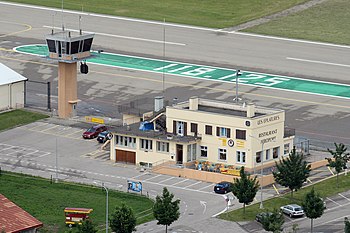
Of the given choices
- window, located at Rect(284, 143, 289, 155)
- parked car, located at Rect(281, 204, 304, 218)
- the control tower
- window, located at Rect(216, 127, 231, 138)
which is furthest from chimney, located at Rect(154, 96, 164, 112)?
parked car, located at Rect(281, 204, 304, 218)

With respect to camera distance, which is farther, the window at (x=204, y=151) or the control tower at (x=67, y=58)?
the control tower at (x=67, y=58)

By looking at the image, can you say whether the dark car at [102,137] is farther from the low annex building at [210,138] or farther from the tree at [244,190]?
the tree at [244,190]

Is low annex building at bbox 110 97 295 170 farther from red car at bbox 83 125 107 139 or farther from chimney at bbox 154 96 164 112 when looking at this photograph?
red car at bbox 83 125 107 139

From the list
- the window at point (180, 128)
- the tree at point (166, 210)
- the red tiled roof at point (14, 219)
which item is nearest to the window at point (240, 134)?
the window at point (180, 128)

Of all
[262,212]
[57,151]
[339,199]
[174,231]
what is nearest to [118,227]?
[174,231]

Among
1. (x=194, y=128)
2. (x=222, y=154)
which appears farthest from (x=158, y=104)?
(x=222, y=154)

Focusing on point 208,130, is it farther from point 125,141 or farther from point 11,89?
point 11,89

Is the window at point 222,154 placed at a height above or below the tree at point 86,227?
below
